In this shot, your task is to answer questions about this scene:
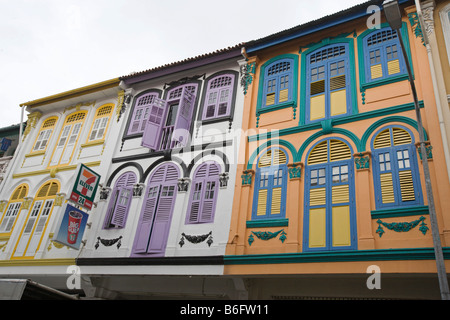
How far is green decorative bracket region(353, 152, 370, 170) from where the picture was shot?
8.93m

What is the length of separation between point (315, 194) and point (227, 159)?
276 cm

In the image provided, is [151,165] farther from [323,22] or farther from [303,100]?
[323,22]

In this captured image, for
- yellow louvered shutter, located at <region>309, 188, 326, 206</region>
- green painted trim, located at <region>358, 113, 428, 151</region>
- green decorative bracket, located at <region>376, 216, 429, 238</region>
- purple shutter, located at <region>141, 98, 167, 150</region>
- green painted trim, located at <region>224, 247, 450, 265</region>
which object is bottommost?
green painted trim, located at <region>224, 247, 450, 265</region>

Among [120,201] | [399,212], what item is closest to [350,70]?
[399,212]

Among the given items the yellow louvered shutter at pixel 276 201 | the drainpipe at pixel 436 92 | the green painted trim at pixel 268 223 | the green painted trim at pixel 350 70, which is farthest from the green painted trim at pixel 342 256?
the green painted trim at pixel 350 70

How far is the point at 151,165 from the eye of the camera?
12.2 metres

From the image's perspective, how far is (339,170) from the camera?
9.30 metres

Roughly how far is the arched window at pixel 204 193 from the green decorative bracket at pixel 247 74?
2.58 meters

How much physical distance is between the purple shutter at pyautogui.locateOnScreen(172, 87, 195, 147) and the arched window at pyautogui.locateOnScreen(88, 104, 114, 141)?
3.41 m

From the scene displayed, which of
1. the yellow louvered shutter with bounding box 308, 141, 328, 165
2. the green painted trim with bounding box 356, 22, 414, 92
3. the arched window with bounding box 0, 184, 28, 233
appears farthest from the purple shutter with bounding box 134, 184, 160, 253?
the green painted trim with bounding box 356, 22, 414, 92

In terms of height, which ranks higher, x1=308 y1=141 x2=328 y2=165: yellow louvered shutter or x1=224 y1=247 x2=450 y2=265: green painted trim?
x1=308 y1=141 x2=328 y2=165: yellow louvered shutter

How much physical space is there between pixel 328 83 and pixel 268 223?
404cm

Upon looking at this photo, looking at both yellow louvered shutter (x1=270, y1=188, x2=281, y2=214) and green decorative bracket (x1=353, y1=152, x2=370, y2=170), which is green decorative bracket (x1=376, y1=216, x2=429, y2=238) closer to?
green decorative bracket (x1=353, y1=152, x2=370, y2=170)
